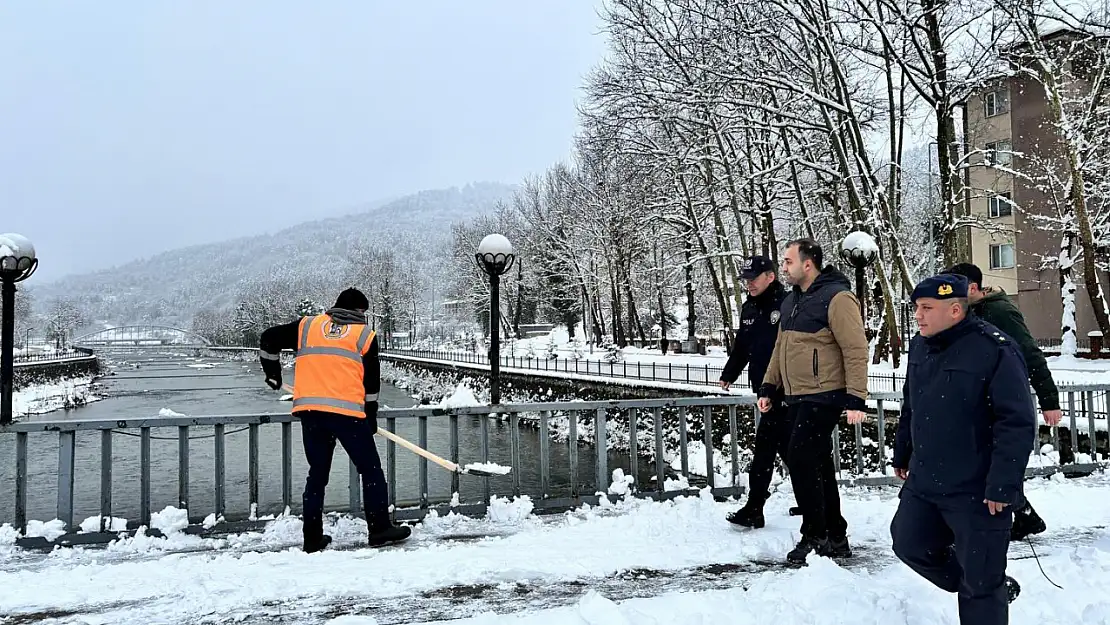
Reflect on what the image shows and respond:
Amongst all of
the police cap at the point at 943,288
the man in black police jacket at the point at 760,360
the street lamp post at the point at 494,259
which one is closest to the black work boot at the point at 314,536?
the man in black police jacket at the point at 760,360

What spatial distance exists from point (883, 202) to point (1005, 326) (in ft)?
52.4

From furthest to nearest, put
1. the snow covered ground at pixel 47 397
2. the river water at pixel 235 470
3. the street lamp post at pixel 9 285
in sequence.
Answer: the snow covered ground at pixel 47 397
the river water at pixel 235 470
the street lamp post at pixel 9 285

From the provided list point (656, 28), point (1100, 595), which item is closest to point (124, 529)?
point (1100, 595)

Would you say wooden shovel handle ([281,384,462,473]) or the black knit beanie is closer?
the black knit beanie

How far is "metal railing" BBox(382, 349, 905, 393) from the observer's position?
66.9ft

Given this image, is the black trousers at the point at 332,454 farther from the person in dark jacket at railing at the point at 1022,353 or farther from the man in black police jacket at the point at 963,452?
the person in dark jacket at railing at the point at 1022,353

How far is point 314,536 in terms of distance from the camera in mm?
4820

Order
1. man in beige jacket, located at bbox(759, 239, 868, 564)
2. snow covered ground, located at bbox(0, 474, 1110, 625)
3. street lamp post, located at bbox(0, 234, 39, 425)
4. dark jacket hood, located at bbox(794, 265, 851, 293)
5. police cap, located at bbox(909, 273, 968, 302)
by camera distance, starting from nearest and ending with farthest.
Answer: police cap, located at bbox(909, 273, 968, 302) < snow covered ground, located at bbox(0, 474, 1110, 625) < man in beige jacket, located at bbox(759, 239, 868, 564) < dark jacket hood, located at bbox(794, 265, 851, 293) < street lamp post, located at bbox(0, 234, 39, 425)

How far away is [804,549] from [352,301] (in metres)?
3.31

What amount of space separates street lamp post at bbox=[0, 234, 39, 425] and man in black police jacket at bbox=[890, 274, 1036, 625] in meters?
6.30

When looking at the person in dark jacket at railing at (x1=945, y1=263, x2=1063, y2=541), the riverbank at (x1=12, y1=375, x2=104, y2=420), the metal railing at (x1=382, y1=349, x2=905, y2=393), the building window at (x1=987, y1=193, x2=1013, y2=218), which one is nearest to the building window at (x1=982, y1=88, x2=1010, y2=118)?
the building window at (x1=987, y1=193, x2=1013, y2=218)

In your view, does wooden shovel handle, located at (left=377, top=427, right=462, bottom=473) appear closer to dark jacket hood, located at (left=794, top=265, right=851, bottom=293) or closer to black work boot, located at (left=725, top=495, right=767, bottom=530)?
black work boot, located at (left=725, top=495, right=767, bottom=530)

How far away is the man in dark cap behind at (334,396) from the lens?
4.88m

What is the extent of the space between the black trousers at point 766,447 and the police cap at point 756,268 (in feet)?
3.04
